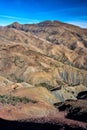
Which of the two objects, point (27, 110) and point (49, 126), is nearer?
point (49, 126)

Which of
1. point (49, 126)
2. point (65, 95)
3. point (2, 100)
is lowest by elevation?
point (65, 95)

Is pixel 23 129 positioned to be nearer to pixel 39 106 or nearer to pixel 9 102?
pixel 39 106

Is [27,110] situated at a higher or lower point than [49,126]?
lower

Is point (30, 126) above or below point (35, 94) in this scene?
above

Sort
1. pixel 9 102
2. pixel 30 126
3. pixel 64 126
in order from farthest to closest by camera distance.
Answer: pixel 9 102 < pixel 30 126 < pixel 64 126

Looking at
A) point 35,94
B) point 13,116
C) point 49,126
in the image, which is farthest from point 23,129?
point 35,94

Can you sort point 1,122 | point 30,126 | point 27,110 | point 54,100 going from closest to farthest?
point 30,126 < point 1,122 < point 27,110 < point 54,100

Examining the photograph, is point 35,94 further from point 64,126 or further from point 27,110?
point 64,126

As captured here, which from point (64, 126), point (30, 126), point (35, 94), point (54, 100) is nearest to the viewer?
point (64, 126)

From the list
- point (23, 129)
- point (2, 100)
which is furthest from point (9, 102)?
point (23, 129)
